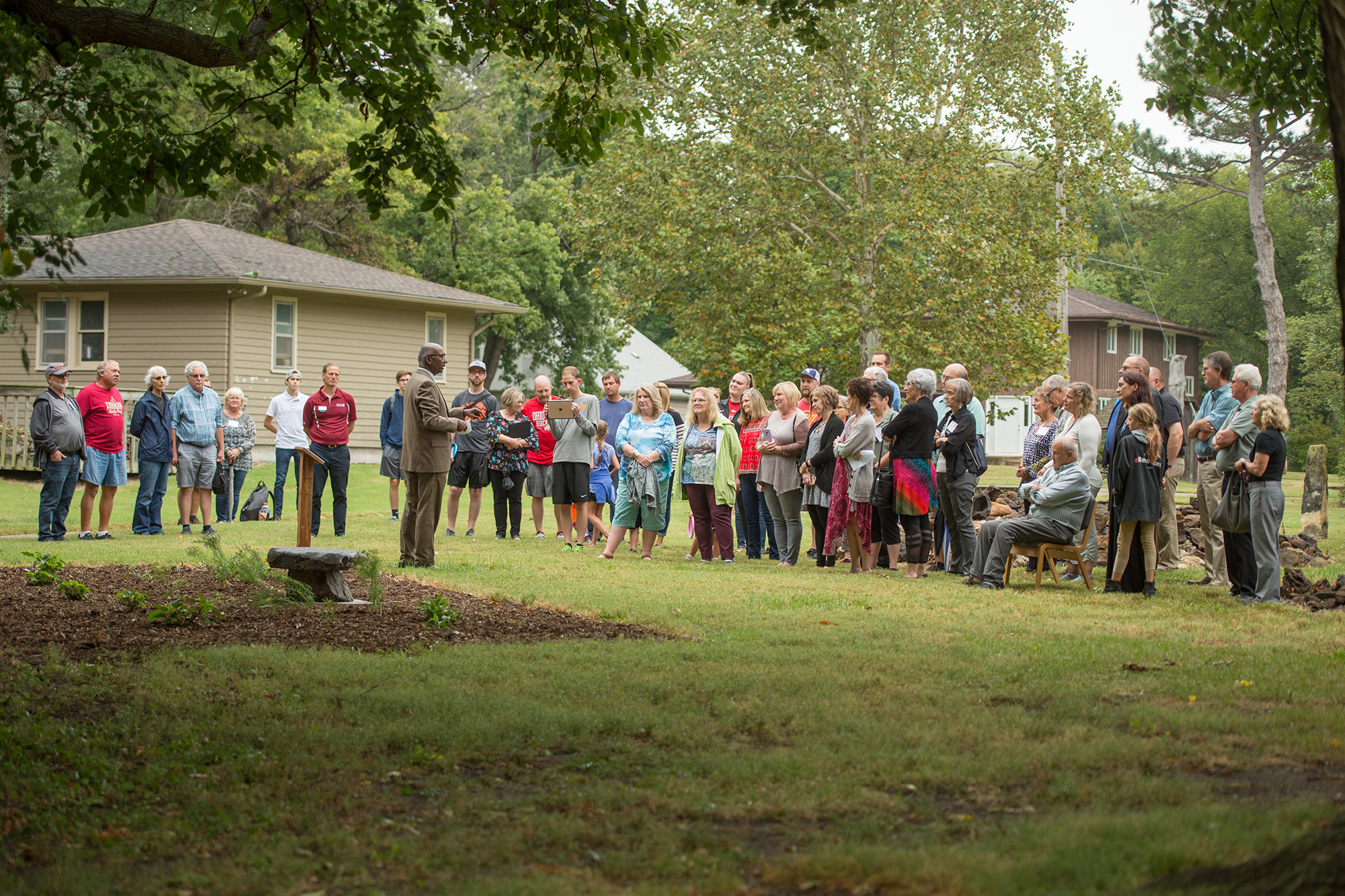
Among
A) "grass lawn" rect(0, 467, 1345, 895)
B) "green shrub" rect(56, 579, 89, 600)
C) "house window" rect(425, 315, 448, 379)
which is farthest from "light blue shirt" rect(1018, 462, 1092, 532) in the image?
"house window" rect(425, 315, 448, 379)

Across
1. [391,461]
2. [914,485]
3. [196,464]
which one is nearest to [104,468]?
[196,464]

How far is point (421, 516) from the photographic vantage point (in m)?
11.5

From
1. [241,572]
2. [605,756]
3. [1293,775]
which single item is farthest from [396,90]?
[1293,775]

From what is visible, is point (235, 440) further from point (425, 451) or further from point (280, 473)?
point (425, 451)

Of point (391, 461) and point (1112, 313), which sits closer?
point (391, 461)


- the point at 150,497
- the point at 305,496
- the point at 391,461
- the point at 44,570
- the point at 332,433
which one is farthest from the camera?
the point at 391,461

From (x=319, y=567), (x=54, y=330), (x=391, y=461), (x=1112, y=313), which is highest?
(x=1112, y=313)

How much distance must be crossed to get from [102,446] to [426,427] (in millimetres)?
5557

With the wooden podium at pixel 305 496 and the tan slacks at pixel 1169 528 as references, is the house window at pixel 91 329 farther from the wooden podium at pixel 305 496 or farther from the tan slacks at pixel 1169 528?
the tan slacks at pixel 1169 528

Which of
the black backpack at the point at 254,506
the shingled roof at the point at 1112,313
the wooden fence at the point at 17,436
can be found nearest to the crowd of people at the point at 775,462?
the black backpack at the point at 254,506

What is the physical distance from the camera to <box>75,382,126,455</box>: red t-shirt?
14.4 m

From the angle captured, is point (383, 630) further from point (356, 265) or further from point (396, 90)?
point (356, 265)

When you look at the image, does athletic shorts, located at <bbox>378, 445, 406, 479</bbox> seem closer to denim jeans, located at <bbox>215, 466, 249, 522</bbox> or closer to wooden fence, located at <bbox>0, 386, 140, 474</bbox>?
denim jeans, located at <bbox>215, 466, 249, 522</bbox>

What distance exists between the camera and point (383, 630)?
7.96m
